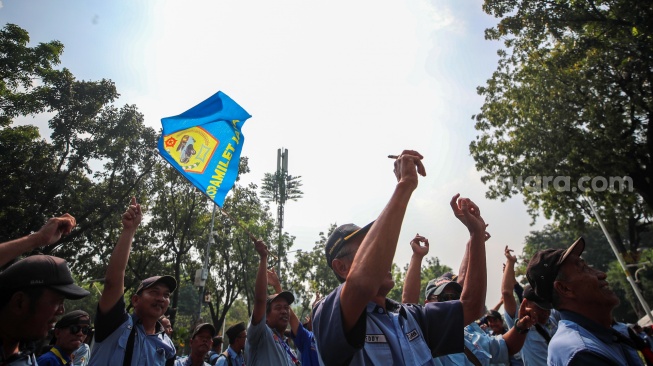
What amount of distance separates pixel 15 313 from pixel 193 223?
22.2 m

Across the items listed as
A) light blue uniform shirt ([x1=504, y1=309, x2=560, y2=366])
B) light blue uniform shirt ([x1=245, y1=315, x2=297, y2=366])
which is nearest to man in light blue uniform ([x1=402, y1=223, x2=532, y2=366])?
light blue uniform shirt ([x1=504, y1=309, x2=560, y2=366])

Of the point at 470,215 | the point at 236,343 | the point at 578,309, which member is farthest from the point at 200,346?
the point at 578,309

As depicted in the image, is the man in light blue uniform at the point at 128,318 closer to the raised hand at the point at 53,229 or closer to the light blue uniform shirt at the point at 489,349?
the raised hand at the point at 53,229

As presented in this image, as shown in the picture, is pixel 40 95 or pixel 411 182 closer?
pixel 411 182

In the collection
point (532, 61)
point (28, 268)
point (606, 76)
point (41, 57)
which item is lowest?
point (28, 268)

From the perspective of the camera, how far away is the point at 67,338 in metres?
4.57

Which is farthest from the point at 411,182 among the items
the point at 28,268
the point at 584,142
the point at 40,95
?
the point at 40,95

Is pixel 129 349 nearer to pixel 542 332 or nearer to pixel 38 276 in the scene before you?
pixel 38 276

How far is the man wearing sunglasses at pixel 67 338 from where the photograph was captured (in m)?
4.37

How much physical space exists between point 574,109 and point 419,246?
43.0 ft

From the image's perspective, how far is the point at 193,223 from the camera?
23.2 m

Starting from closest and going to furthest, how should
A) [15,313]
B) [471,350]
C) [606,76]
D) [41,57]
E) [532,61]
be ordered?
1. [15,313]
2. [471,350]
3. [606,76]
4. [532,61]
5. [41,57]

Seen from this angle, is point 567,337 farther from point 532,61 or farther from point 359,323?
point 532,61

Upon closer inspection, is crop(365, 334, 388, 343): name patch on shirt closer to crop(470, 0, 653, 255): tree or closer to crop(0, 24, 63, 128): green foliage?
crop(470, 0, 653, 255): tree
